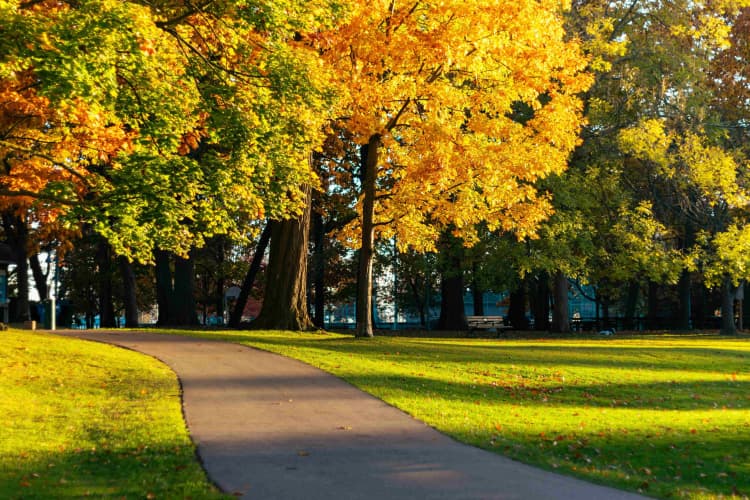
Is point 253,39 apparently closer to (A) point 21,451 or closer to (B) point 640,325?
(A) point 21,451

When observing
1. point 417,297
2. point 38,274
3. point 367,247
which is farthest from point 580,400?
point 417,297

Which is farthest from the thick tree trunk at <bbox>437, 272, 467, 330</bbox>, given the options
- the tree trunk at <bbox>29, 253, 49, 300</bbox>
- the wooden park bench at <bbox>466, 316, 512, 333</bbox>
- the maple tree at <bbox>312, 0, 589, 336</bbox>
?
the tree trunk at <bbox>29, 253, 49, 300</bbox>

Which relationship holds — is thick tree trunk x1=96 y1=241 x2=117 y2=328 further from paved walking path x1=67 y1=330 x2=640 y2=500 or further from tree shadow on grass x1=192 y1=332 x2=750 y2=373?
paved walking path x1=67 y1=330 x2=640 y2=500

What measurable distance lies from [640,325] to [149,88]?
44.9 m

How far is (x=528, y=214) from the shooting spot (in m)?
24.7

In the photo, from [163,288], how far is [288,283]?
41.8ft

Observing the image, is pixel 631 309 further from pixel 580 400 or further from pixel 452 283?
pixel 580 400

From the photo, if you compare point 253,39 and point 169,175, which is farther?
point 253,39

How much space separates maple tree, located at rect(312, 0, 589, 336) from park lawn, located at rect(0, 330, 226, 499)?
856 centimetres

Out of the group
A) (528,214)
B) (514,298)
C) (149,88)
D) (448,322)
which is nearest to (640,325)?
(514,298)

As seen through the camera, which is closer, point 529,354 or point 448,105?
point 448,105

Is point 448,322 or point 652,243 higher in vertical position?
point 652,243

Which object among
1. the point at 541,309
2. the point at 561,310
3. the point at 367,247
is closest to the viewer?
the point at 367,247

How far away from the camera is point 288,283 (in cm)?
2702
